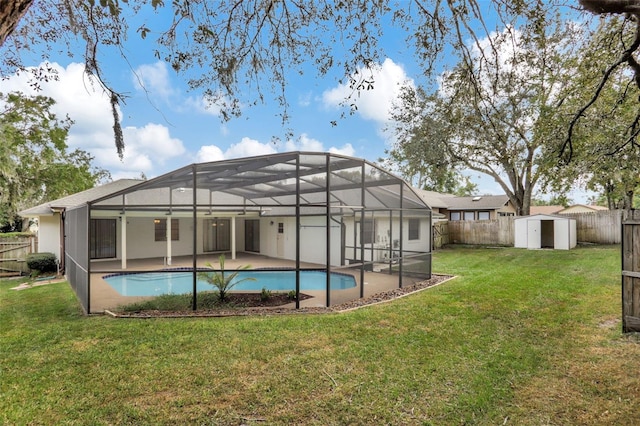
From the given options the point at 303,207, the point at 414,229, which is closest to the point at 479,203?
the point at 414,229

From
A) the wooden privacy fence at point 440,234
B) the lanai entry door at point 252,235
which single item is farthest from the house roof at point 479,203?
the lanai entry door at point 252,235

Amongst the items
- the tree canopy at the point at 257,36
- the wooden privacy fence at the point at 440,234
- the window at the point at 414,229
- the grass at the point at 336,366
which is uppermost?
the tree canopy at the point at 257,36

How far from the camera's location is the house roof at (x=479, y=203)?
23.8 m

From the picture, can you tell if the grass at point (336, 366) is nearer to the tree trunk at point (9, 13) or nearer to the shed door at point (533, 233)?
the tree trunk at point (9, 13)

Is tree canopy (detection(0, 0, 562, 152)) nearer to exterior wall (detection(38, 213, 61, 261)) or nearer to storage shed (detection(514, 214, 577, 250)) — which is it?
exterior wall (detection(38, 213, 61, 261))

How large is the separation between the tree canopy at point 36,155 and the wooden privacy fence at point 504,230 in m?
18.1

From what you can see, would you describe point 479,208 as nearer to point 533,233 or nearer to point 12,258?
point 533,233

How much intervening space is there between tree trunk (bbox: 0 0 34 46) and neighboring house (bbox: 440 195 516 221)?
24.7 m

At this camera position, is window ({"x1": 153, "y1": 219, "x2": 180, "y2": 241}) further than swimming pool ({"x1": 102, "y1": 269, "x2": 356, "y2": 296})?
Yes

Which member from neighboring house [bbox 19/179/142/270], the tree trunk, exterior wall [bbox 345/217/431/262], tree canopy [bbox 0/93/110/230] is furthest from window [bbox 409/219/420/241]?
tree canopy [bbox 0/93/110/230]

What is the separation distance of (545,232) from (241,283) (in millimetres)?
16624

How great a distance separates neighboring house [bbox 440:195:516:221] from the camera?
23938 mm

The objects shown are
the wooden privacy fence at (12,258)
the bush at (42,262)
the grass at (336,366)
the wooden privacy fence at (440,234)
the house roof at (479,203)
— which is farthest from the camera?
the house roof at (479,203)

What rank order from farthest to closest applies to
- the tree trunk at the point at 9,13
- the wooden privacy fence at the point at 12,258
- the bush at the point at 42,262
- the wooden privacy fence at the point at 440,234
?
the wooden privacy fence at the point at 440,234
the wooden privacy fence at the point at 12,258
the bush at the point at 42,262
the tree trunk at the point at 9,13
